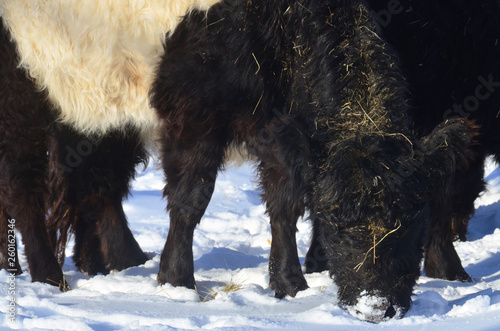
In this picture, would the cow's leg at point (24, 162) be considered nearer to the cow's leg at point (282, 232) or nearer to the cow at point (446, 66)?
the cow's leg at point (282, 232)

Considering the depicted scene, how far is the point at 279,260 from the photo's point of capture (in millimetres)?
4473

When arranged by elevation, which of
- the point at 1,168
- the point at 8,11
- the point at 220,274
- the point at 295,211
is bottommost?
the point at 220,274

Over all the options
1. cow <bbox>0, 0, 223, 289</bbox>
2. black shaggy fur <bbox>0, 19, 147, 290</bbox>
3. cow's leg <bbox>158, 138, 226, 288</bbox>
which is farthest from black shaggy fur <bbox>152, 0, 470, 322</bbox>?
black shaggy fur <bbox>0, 19, 147, 290</bbox>

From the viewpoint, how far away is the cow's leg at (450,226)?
16.0 feet

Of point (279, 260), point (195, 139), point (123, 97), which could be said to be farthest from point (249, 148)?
point (123, 97)

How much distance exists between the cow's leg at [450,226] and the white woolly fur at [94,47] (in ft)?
6.70

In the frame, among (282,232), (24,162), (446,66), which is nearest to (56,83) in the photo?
(24,162)

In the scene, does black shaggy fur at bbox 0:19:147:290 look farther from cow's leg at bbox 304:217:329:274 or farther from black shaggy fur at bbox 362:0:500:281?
black shaggy fur at bbox 362:0:500:281

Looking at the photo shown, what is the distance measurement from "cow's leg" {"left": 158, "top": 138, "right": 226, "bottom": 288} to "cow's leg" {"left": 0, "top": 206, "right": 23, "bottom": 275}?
112 centimetres

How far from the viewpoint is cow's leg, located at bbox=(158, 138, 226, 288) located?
4480 millimetres

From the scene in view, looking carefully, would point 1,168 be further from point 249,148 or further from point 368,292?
point 368,292

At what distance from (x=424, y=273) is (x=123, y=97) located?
2.41m

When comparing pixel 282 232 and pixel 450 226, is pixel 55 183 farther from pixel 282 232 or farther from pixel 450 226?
pixel 450 226

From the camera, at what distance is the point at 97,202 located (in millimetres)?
5535
